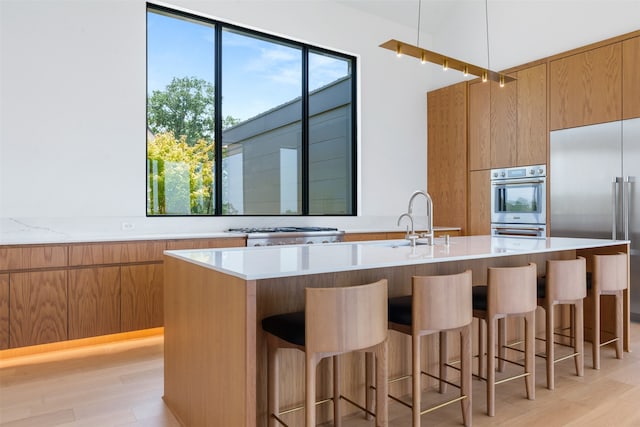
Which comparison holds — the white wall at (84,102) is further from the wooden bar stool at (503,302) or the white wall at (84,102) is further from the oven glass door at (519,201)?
the wooden bar stool at (503,302)

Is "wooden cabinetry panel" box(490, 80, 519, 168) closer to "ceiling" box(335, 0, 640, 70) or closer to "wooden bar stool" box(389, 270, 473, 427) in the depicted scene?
"ceiling" box(335, 0, 640, 70)

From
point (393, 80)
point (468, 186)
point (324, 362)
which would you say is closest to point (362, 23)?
point (393, 80)

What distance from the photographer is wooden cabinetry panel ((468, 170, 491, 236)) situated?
5.49 metres

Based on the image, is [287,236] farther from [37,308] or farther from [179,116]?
[37,308]

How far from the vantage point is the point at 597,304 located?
294 cm

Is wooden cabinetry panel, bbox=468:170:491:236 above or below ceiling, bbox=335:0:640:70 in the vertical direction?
below

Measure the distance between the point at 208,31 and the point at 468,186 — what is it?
11.9ft

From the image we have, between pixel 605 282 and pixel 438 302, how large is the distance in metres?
1.70

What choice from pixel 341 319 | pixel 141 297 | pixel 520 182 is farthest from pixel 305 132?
pixel 341 319

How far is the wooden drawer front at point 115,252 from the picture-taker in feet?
11.1

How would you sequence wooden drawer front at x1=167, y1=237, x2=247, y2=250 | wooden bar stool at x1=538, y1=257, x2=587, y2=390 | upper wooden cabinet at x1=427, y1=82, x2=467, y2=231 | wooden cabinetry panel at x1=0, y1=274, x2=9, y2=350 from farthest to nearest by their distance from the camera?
upper wooden cabinet at x1=427, y1=82, x2=467, y2=231
wooden drawer front at x1=167, y1=237, x2=247, y2=250
wooden cabinetry panel at x1=0, y1=274, x2=9, y2=350
wooden bar stool at x1=538, y1=257, x2=587, y2=390

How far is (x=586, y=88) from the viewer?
4.48 meters

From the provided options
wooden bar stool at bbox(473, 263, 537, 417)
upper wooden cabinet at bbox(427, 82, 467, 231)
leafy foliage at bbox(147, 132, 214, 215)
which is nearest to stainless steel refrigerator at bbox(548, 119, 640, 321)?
upper wooden cabinet at bbox(427, 82, 467, 231)

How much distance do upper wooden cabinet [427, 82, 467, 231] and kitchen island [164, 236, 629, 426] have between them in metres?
3.17
